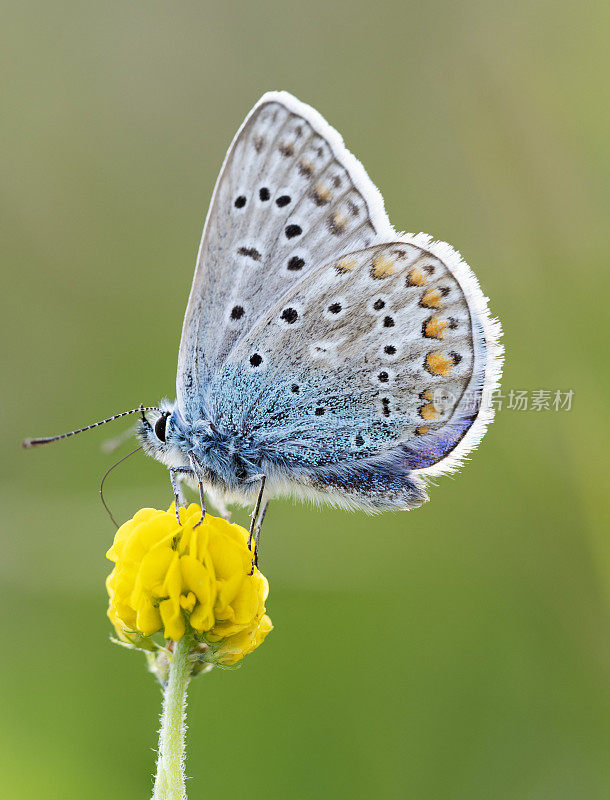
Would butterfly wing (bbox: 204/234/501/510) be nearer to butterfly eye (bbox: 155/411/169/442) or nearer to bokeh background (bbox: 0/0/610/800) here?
butterfly eye (bbox: 155/411/169/442)

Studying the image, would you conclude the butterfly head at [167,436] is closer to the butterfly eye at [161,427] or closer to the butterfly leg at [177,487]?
the butterfly eye at [161,427]

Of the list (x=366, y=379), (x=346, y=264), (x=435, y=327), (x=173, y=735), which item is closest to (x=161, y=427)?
(x=366, y=379)

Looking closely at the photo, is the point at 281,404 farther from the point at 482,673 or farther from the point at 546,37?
the point at 546,37

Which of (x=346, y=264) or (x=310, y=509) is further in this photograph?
(x=310, y=509)

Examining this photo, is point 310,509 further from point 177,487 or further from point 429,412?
point 177,487

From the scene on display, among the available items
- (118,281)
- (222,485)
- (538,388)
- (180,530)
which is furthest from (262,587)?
(118,281)

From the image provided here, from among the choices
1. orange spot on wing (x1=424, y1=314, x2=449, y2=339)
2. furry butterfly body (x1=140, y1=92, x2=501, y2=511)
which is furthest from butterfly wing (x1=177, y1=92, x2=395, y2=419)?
orange spot on wing (x1=424, y1=314, x2=449, y2=339)

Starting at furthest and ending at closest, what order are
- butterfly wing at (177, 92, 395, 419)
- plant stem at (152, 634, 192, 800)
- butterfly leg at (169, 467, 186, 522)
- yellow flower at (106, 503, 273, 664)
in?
butterfly wing at (177, 92, 395, 419), butterfly leg at (169, 467, 186, 522), yellow flower at (106, 503, 273, 664), plant stem at (152, 634, 192, 800)
